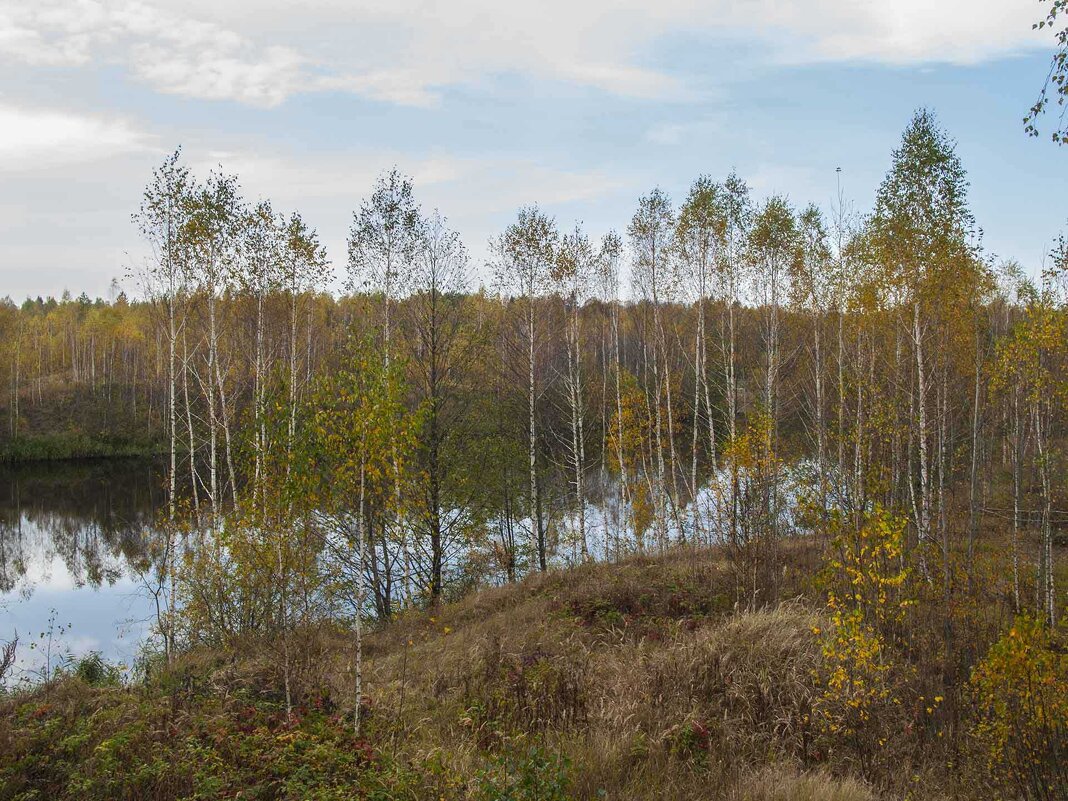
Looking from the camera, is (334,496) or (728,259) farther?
(728,259)

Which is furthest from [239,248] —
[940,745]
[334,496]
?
[940,745]

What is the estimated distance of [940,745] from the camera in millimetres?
7664

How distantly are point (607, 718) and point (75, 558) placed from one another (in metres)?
24.8

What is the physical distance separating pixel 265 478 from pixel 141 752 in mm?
4865

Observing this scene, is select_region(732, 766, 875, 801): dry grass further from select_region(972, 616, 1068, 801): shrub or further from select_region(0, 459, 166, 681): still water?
select_region(0, 459, 166, 681): still water

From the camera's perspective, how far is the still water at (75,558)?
57.0 ft

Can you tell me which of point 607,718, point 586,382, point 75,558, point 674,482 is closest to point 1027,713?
point 607,718

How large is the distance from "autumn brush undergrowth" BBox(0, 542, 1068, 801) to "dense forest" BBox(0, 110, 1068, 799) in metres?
0.08

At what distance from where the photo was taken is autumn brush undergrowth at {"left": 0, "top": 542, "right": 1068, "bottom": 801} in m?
6.05

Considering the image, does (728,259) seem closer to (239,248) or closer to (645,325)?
(645,325)

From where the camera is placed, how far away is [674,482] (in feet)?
67.8

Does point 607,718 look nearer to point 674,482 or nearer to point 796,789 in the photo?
point 796,789

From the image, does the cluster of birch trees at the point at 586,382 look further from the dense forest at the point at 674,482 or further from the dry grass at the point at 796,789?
the dry grass at the point at 796,789

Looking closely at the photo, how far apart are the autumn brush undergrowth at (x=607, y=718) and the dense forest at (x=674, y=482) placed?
0.08 meters
